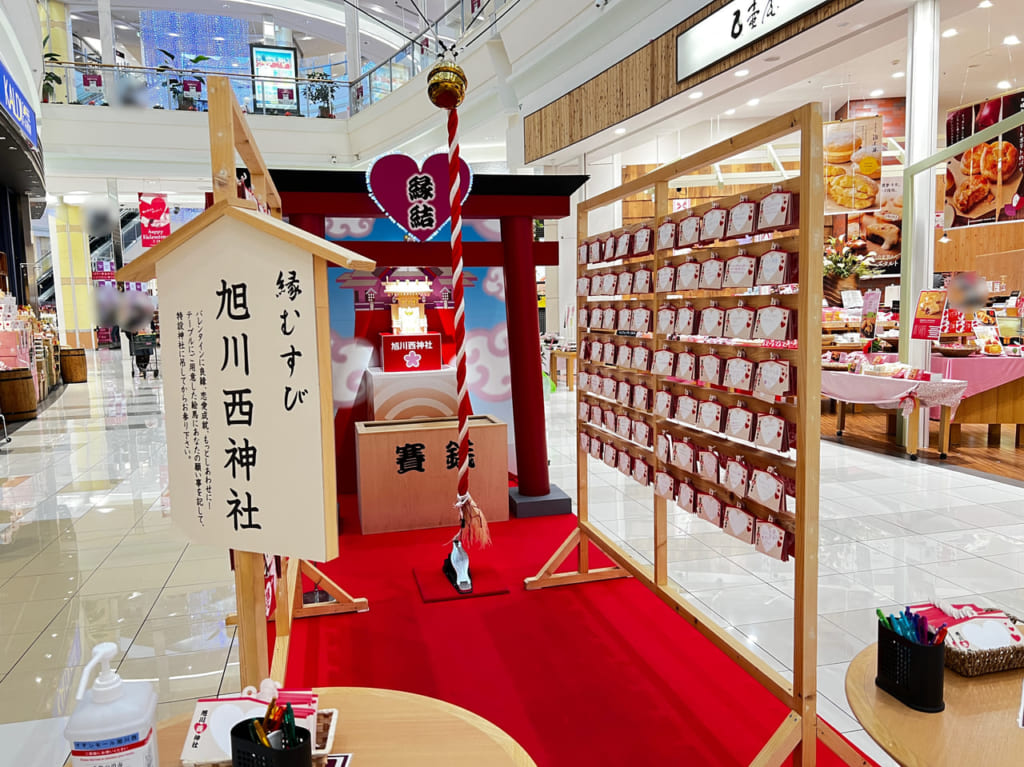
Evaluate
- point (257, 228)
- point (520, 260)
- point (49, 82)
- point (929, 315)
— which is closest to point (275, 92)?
point (49, 82)

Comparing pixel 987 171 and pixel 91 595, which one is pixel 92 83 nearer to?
pixel 91 595

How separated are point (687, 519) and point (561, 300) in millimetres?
7901

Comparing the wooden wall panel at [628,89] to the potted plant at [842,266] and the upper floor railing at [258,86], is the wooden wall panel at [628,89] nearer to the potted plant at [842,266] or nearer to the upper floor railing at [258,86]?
the upper floor railing at [258,86]

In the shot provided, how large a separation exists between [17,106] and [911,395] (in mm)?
10190

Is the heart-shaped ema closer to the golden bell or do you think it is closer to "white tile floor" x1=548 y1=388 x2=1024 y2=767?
the golden bell

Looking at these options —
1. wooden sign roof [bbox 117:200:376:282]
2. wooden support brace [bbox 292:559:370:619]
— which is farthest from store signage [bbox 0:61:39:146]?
wooden sign roof [bbox 117:200:376:282]


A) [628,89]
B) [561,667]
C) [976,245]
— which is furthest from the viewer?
[976,245]

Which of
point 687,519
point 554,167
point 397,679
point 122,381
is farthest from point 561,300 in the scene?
point 397,679

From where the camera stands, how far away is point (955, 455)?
22.1 ft

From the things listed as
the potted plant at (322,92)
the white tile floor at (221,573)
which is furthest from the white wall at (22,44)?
the potted plant at (322,92)

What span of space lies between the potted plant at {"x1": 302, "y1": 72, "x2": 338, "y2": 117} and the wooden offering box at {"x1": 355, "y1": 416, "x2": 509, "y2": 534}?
44.1 feet

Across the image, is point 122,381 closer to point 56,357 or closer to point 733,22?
point 56,357

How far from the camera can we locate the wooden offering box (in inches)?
184

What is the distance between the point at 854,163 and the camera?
353 inches
